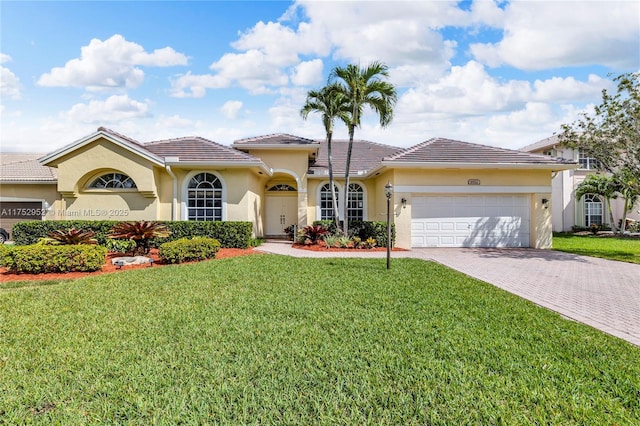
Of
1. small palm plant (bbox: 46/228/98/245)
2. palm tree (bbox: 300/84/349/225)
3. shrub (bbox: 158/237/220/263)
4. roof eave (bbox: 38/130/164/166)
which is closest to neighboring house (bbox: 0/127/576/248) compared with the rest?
roof eave (bbox: 38/130/164/166)

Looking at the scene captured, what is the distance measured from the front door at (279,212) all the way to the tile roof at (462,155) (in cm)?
754

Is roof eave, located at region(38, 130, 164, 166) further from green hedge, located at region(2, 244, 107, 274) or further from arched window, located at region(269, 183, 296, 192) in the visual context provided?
arched window, located at region(269, 183, 296, 192)

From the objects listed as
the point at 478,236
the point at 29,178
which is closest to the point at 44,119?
the point at 29,178

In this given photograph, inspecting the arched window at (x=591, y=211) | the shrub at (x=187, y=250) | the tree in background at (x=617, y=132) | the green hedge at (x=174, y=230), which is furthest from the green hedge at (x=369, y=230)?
the arched window at (x=591, y=211)

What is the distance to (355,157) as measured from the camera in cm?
2153

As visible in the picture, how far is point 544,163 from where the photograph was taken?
575 inches

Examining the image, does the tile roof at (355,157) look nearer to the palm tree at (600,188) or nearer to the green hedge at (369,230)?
the green hedge at (369,230)

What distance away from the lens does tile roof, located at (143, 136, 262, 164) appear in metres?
14.8

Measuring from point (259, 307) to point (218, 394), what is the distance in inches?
108

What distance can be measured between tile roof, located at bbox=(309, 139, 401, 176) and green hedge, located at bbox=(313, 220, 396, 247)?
11.1ft

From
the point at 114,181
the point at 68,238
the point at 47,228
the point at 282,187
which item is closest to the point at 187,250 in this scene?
the point at 68,238

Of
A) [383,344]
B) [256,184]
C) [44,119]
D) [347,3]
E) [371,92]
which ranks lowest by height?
[383,344]

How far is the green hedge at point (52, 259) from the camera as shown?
360 inches

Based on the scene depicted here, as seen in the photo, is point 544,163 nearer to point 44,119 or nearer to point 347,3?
point 347,3
